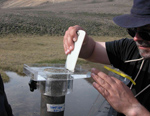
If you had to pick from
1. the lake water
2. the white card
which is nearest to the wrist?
the white card

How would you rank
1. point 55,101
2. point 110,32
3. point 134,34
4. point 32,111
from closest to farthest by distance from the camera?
point 55,101
point 134,34
point 32,111
point 110,32

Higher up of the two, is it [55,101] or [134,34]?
[134,34]

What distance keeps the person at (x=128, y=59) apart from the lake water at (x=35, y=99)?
2.36 metres

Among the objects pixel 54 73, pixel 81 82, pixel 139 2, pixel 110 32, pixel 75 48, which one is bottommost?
pixel 110 32

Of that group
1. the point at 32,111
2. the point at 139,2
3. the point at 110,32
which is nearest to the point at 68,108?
the point at 32,111

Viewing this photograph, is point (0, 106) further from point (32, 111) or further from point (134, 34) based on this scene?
point (32, 111)

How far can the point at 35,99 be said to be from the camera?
4699 mm

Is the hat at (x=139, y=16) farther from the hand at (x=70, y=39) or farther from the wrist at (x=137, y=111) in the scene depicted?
the wrist at (x=137, y=111)

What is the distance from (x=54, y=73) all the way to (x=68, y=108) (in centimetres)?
302

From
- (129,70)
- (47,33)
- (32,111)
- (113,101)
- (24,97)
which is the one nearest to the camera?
(113,101)

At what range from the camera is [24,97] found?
476 cm

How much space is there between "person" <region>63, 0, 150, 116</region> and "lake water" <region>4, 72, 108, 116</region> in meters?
2.36

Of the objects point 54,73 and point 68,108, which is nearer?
point 54,73

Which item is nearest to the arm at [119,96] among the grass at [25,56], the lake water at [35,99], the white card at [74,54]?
the white card at [74,54]
